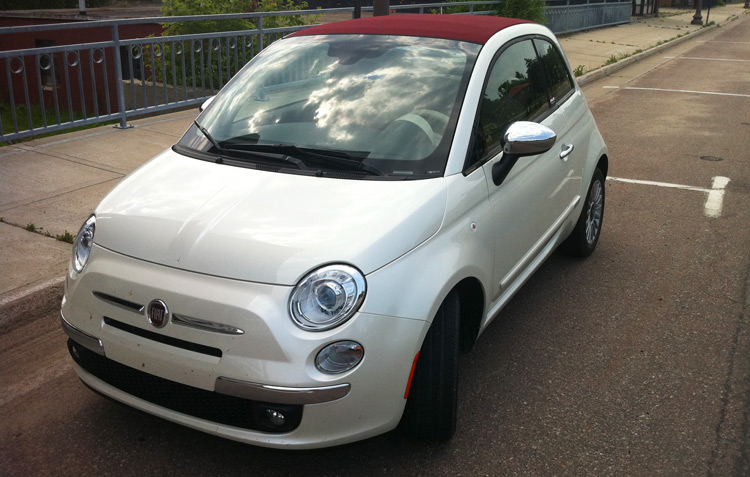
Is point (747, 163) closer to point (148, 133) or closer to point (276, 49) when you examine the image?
point (276, 49)

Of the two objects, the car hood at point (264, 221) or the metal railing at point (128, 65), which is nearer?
the car hood at point (264, 221)

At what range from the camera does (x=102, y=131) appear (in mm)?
8984

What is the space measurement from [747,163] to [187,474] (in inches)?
303

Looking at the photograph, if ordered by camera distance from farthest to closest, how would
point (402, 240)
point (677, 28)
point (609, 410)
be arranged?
1. point (677, 28)
2. point (609, 410)
3. point (402, 240)

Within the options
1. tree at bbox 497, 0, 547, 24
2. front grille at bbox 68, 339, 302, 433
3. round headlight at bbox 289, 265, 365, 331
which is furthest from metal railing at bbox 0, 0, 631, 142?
round headlight at bbox 289, 265, 365, 331

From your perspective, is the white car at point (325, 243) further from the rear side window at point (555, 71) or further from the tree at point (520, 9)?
the tree at point (520, 9)

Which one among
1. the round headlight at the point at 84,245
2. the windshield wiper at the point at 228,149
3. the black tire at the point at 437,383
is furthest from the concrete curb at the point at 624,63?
the round headlight at the point at 84,245

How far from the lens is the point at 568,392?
12.5ft

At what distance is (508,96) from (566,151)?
29.6 inches

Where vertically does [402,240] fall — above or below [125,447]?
above

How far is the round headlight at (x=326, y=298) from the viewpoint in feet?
9.17

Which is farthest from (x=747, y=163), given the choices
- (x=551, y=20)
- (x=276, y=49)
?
(x=551, y=20)

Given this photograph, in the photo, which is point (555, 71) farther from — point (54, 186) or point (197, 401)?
point (54, 186)

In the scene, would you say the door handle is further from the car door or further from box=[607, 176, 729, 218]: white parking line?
box=[607, 176, 729, 218]: white parking line
